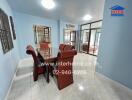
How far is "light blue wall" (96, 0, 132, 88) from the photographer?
1.62 m

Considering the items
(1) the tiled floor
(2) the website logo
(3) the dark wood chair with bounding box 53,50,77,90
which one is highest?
(2) the website logo

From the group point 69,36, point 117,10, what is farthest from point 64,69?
point 69,36

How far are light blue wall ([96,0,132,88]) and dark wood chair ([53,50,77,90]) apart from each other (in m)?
1.07

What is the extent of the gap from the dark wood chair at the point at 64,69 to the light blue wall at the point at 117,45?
1.07 metres

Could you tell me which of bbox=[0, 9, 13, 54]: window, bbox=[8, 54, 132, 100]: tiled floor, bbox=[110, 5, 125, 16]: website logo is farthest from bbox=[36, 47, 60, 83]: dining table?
bbox=[110, 5, 125, 16]: website logo

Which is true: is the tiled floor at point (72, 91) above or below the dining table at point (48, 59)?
below

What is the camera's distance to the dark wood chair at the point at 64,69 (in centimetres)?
154

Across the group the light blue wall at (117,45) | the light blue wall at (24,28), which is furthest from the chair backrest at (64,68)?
the light blue wall at (24,28)

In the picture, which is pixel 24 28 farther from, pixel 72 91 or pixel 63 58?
pixel 72 91

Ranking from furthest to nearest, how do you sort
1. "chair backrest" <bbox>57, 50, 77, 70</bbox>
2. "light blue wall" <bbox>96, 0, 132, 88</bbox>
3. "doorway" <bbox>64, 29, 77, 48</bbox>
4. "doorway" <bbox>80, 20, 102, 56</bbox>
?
"doorway" <bbox>64, 29, 77, 48</bbox> < "doorway" <bbox>80, 20, 102, 56</bbox> < "light blue wall" <bbox>96, 0, 132, 88</bbox> < "chair backrest" <bbox>57, 50, 77, 70</bbox>

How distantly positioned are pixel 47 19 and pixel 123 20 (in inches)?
153

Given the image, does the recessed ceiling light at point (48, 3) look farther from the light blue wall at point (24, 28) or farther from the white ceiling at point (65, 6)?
the light blue wall at point (24, 28)

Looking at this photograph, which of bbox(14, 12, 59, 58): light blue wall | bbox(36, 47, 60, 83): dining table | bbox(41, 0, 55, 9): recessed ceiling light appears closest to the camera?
bbox(36, 47, 60, 83): dining table

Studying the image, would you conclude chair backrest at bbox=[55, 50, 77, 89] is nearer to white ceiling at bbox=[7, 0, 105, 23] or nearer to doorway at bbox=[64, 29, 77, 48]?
white ceiling at bbox=[7, 0, 105, 23]
